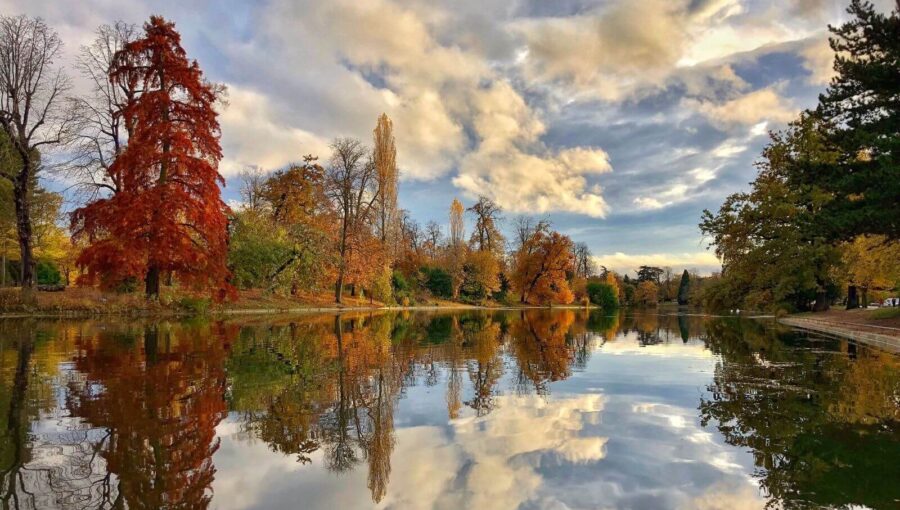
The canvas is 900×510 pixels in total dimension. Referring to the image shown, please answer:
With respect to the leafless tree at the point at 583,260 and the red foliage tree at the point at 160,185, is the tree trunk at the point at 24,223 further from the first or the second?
the leafless tree at the point at 583,260

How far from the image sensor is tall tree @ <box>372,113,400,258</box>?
45.9m

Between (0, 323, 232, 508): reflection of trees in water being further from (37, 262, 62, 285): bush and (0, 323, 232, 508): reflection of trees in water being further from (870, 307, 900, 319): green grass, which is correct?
(37, 262, 62, 285): bush

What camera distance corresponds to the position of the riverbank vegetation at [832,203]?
13.4m

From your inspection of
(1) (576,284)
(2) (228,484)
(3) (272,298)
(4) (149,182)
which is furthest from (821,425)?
(1) (576,284)

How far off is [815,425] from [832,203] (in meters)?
12.2

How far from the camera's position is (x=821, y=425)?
5.70m

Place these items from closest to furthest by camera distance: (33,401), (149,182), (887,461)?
(887,461), (33,401), (149,182)

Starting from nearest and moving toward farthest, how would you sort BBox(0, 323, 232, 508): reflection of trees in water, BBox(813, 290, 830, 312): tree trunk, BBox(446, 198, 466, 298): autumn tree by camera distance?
1. BBox(0, 323, 232, 508): reflection of trees in water
2. BBox(813, 290, 830, 312): tree trunk
3. BBox(446, 198, 466, 298): autumn tree

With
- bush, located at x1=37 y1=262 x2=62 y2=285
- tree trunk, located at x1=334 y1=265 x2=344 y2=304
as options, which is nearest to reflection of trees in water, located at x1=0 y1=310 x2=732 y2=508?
tree trunk, located at x1=334 y1=265 x2=344 y2=304

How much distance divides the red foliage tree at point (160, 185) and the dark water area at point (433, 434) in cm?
1250

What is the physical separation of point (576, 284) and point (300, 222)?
4237 cm

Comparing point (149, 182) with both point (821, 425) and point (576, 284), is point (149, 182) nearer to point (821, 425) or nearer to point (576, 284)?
point (821, 425)

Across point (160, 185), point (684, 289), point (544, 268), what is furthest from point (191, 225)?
point (684, 289)

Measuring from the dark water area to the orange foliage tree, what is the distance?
160ft
